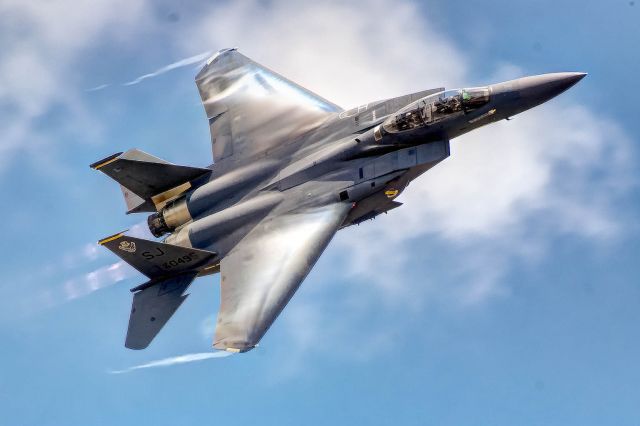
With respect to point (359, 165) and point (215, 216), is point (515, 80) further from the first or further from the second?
point (215, 216)

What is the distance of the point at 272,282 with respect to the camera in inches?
1022

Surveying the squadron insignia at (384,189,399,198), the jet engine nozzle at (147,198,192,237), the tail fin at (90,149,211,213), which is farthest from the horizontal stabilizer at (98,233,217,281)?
the squadron insignia at (384,189,399,198)

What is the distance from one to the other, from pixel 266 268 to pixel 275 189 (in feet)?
8.84

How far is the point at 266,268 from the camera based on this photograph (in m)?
26.5

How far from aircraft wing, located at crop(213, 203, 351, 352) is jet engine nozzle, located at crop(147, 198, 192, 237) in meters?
2.16

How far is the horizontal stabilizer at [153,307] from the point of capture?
27.3m

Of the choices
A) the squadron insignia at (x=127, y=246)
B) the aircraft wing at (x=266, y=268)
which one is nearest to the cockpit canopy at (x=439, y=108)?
the aircraft wing at (x=266, y=268)

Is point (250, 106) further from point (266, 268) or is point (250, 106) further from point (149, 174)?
point (266, 268)

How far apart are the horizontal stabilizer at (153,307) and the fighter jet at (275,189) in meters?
0.03

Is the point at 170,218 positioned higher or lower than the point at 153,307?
higher

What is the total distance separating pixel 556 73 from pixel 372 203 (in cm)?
605

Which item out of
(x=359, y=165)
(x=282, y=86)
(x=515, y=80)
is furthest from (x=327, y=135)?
(x=515, y=80)

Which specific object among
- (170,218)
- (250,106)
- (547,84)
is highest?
(250,106)

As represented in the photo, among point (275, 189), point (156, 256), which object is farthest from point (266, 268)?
point (156, 256)
